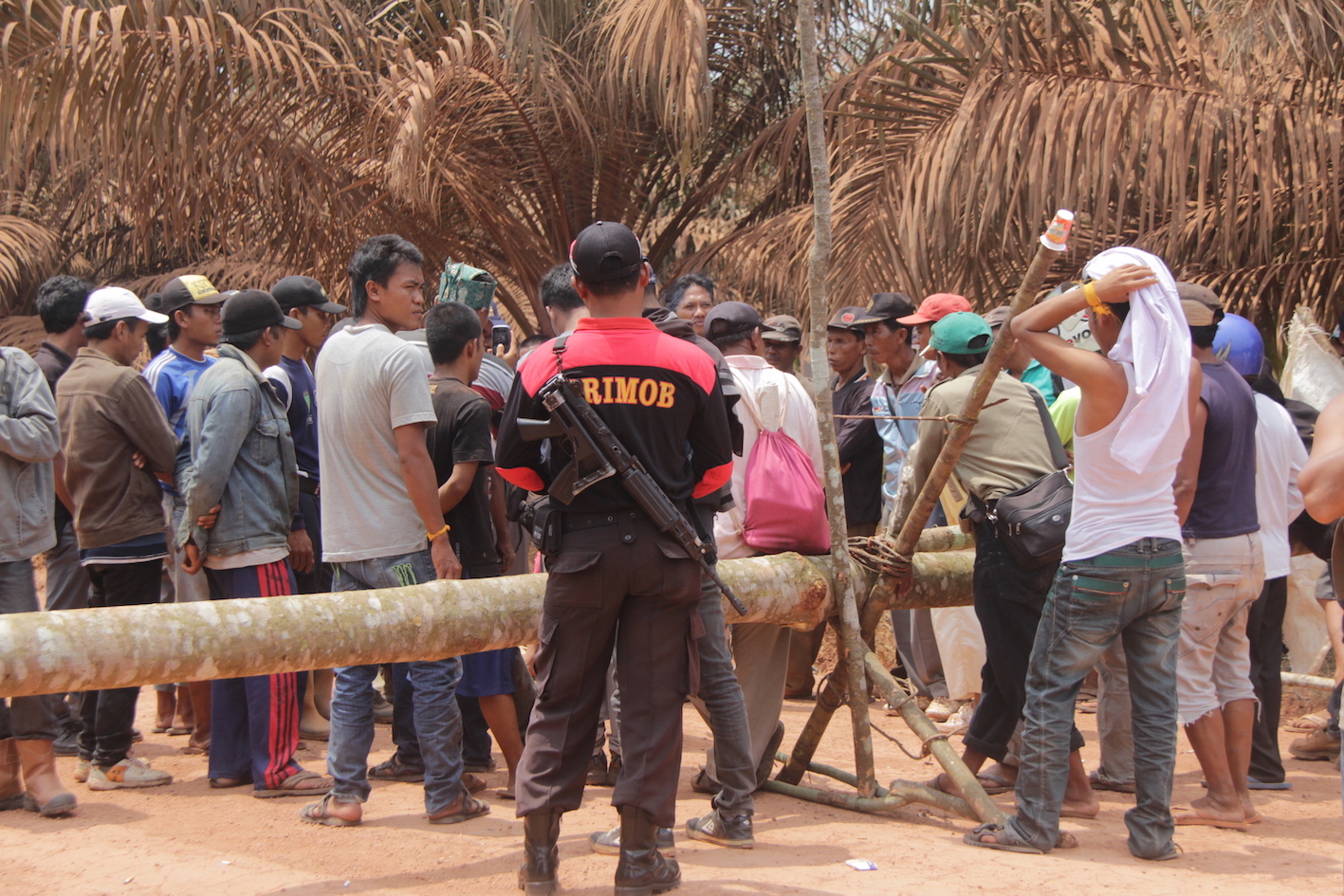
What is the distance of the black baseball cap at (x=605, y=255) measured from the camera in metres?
3.37

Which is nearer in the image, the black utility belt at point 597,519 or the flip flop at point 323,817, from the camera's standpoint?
the black utility belt at point 597,519

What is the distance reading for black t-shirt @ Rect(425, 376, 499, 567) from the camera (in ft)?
14.6

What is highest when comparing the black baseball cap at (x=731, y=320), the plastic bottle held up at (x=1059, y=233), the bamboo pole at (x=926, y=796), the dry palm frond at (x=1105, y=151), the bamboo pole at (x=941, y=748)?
the dry palm frond at (x=1105, y=151)

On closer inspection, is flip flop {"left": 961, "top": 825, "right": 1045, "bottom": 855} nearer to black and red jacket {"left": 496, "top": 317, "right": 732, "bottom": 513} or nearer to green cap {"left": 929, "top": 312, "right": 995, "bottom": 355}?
black and red jacket {"left": 496, "top": 317, "right": 732, "bottom": 513}

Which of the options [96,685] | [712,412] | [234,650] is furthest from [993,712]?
[96,685]

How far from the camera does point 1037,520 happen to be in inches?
161

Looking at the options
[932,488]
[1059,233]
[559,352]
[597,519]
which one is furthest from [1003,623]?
[559,352]

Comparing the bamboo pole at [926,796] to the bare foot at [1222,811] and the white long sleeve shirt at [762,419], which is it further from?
the white long sleeve shirt at [762,419]

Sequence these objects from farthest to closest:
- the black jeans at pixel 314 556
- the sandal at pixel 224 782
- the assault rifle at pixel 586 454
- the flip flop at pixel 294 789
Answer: the black jeans at pixel 314 556 → the sandal at pixel 224 782 → the flip flop at pixel 294 789 → the assault rifle at pixel 586 454

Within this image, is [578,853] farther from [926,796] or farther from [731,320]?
[731,320]

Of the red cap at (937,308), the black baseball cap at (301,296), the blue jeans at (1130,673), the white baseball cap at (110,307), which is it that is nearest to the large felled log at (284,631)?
the blue jeans at (1130,673)

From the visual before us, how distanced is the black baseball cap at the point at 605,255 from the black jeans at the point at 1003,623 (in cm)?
180

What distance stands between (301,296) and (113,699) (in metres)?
2.00

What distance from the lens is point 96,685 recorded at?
10.5 ft
